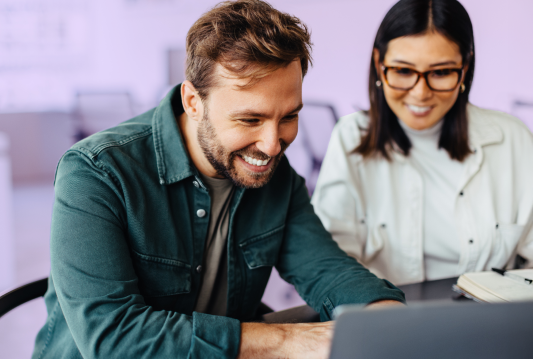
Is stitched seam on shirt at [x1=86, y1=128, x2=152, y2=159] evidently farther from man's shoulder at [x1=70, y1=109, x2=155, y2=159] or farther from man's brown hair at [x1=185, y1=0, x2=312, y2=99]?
man's brown hair at [x1=185, y1=0, x2=312, y2=99]

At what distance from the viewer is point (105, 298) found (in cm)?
89

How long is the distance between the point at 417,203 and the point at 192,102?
94 cm

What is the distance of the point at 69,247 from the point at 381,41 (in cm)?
120

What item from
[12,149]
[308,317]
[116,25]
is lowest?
[12,149]

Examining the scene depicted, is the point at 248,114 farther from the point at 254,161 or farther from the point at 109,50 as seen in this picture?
the point at 109,50

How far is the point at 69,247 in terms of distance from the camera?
913mm

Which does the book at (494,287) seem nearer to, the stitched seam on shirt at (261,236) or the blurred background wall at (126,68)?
the stitched seam on shirt at (261,236)

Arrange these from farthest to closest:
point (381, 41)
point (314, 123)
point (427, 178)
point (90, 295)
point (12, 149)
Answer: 1. point (12, 149)
2. point (314, 123)
3. point (427, 178)
4. point (381, 41)
5. point (90, 295)

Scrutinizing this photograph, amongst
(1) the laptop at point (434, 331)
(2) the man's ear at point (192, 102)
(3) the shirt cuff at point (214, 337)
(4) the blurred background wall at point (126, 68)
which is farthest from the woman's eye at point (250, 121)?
(4) the blurred background wall at point (126, 68)

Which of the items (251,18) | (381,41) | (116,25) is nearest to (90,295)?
(251,18)

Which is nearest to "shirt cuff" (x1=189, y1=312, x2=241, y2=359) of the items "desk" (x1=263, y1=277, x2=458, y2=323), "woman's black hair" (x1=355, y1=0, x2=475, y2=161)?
"desk" (x1=263, y1=277, x2=458, y2=323)

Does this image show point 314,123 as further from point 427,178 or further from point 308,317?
point 308,317

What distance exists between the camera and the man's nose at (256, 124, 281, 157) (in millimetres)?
1061

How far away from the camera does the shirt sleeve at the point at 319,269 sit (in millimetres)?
1104
